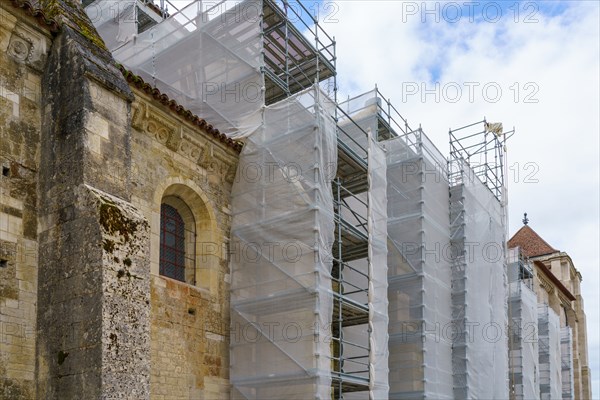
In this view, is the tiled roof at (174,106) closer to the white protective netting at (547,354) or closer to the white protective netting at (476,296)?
the white protective netting at (476,296)

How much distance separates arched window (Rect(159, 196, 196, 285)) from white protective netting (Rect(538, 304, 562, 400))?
19137 mm

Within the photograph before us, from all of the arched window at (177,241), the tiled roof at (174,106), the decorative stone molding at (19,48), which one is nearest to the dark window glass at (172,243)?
the arched window at (177,241)

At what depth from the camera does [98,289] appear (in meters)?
7.57

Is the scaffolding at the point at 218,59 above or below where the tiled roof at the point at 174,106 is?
above

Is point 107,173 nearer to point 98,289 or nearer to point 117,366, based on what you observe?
point 98,289

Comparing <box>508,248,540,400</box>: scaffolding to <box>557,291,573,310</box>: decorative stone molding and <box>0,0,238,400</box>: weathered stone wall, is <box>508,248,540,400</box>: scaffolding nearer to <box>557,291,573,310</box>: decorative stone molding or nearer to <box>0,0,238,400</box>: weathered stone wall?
<box>557,291,573,310</box>: decorative stone molding

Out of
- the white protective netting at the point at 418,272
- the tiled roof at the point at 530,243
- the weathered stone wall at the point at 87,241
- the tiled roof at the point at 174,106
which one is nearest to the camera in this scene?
the weathered stone wall at the point at 87,241

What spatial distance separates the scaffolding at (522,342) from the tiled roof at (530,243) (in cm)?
1288

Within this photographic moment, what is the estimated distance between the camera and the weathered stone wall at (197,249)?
11.0 m

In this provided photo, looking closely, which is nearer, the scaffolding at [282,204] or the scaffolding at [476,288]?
the scaffolding at [282,204]

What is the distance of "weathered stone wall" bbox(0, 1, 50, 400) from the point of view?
7.89 meters

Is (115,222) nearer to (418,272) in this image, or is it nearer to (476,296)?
(418,272)

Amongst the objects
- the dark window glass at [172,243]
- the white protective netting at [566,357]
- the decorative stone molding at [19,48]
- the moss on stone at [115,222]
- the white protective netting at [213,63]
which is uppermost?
the white protective netting at [213,63]

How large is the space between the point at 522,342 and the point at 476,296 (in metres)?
5.84
